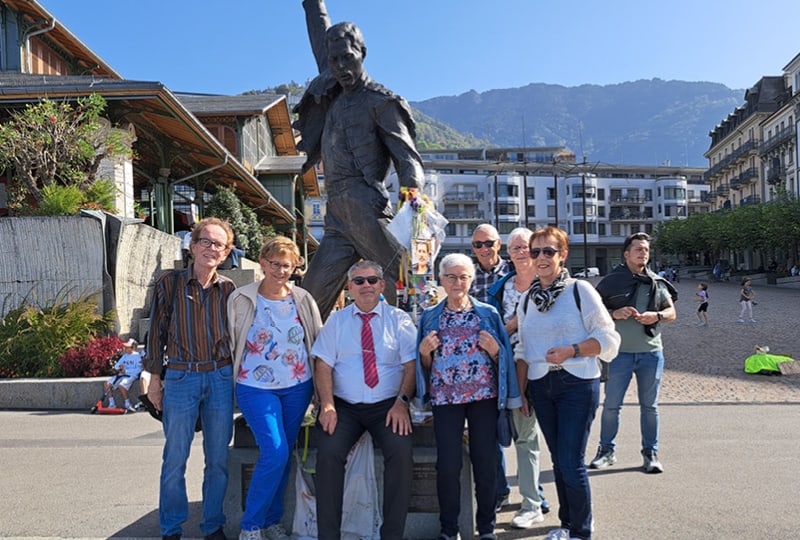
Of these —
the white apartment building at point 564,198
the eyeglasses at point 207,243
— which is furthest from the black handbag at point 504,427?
the white apartment building at point 564,198

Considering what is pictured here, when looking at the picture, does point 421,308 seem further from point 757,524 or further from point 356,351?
point 757,524

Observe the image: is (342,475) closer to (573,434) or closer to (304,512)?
(304,512)

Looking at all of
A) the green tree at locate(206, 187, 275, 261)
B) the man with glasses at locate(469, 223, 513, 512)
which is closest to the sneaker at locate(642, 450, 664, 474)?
the man with glasses at locate(469, 223, 513, 512)

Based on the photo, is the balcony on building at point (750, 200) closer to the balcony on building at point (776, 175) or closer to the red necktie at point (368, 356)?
the balcony on building at point (776, 175)

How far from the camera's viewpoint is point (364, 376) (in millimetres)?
3652

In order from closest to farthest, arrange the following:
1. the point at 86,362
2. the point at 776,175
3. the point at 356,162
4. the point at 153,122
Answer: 1. the point at 356,162
2. the point at 86,362
3. the point at 153,122
4. the point at 776,175

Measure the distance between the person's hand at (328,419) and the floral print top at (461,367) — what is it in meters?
0.55

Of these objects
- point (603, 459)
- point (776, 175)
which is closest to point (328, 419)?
point (603, 459)

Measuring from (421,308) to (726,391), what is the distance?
675 cm

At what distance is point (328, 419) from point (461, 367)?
30.6 inches

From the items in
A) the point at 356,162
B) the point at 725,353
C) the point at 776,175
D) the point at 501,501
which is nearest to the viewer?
the point at 501,501

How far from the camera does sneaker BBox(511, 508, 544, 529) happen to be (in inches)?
162

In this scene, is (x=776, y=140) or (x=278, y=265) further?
(x=776, y=140)

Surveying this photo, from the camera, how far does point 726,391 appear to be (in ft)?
30.9
